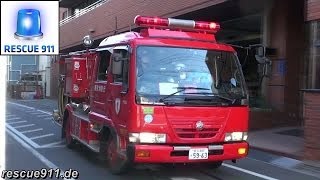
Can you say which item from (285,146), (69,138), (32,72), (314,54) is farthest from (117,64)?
(32,72)

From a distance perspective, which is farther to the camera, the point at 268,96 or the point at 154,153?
the point at 268,96

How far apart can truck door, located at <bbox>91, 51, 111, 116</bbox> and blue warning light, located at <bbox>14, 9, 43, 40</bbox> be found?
4.45 metres

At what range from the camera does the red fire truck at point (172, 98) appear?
8.25 m

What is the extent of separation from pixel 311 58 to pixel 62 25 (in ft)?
109

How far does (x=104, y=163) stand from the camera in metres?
10.4

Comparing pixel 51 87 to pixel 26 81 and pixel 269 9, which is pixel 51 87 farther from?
pixel 269 9

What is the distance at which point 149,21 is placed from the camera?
905 cm

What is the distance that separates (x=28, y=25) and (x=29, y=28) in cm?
4

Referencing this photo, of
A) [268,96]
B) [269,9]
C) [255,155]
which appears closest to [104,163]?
[255,155]

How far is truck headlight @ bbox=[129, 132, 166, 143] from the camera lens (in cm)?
822

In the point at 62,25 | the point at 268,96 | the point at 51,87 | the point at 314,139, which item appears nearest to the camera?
the point at 314,139

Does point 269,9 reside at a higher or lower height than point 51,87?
higher

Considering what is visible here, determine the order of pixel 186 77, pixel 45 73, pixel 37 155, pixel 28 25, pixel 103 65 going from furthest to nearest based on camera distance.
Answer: pixel 45 73 → pixel 37 155 → pixel 103 65 → pixel 186 77 → pixel 28 25

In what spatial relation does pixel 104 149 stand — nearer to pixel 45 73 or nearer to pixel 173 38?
pixel 173 38
